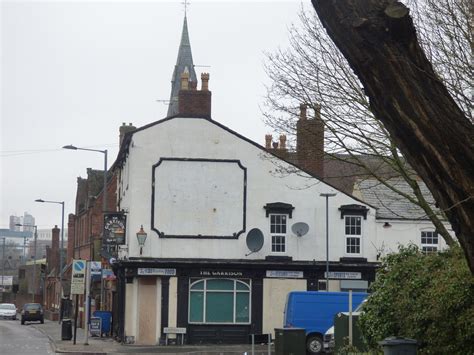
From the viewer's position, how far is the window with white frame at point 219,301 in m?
37.9

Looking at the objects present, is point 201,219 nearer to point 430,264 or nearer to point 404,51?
point 430,264

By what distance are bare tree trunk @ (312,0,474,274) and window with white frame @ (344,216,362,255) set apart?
32.2 metres

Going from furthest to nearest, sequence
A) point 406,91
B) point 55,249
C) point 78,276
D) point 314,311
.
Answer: point 55,249, point 78,276, point 314,311, point 406,91

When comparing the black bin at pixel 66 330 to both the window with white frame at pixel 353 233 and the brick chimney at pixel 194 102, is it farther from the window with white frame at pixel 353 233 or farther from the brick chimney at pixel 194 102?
the window with white frame at pixel 353 233

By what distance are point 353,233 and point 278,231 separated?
147 inches

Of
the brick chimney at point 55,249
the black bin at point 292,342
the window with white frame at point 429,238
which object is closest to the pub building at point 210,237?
the window with white frame at point 429,238

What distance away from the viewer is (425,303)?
569 inches

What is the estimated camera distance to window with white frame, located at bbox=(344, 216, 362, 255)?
4038cm

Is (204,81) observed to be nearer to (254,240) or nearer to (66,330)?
(254,240)

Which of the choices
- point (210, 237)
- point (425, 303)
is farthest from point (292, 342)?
point (210, 237)

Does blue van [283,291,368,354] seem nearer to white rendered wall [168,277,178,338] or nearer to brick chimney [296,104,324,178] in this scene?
white rendered wall [168,277,178,338]

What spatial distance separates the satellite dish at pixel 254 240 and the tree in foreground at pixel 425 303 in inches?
825

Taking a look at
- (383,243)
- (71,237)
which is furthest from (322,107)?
(71,237)

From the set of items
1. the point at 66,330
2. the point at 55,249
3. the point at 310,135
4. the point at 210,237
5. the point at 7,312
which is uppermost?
the point at 55,249
